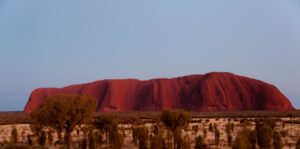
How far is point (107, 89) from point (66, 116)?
4293 inches

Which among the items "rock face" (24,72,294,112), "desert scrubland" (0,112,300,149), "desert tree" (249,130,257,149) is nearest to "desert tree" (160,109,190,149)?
"desert scrubland" (0,112,300,149)

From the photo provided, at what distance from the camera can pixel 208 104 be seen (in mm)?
113875

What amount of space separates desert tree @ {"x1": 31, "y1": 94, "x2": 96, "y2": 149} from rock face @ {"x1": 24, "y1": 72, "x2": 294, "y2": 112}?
85.5 metres

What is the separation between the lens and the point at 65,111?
2397 cm

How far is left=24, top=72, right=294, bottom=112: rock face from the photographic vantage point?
11406cm

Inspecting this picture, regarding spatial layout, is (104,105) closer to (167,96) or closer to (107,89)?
(107,89)

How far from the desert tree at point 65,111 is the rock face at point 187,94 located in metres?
85.5

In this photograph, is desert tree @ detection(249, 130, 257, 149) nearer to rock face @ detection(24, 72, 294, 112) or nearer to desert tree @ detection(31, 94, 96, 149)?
desert tree @ detection(31, 94, 96, 149)

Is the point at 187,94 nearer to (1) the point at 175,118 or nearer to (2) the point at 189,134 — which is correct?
(2) the point at 189,134

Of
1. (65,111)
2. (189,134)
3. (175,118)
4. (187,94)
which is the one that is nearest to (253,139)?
(175,118)

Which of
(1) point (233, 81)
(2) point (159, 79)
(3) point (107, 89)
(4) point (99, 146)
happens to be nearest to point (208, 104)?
(1) point (233, 81)

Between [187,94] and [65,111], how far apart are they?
3899 inches

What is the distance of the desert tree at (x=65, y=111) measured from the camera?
23969 millimetres

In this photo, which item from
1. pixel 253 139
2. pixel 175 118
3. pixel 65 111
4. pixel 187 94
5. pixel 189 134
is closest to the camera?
pixel 253 139
